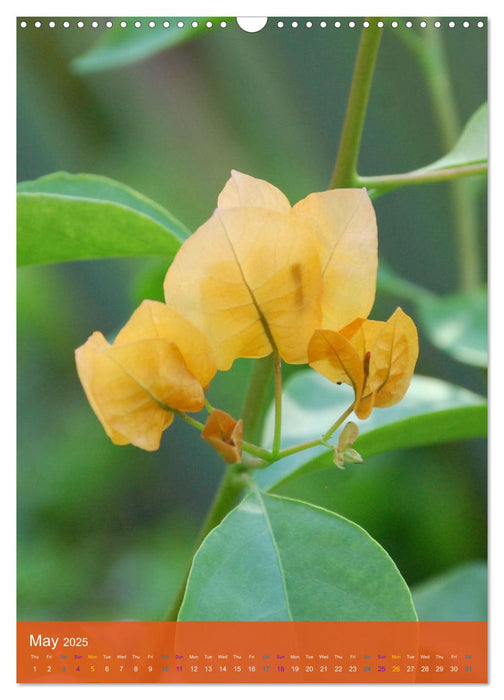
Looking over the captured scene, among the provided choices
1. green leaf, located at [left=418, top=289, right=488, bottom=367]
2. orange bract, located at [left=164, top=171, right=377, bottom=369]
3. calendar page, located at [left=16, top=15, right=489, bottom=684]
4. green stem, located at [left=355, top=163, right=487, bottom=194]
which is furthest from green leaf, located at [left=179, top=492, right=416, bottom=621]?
green leaf, located at [left=418, top=289, right=488, bottom=367]

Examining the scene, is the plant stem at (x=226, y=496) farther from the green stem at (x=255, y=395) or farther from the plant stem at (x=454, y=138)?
the plant stem at (x=454, y=138)

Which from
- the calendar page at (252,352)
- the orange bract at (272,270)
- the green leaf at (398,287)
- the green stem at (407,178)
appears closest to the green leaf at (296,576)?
the calendar page at (252,352)

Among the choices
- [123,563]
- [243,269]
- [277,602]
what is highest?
[243,269]

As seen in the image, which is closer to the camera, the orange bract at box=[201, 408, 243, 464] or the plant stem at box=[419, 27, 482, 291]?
the orange bract at box=[201, 408, 243, 464]

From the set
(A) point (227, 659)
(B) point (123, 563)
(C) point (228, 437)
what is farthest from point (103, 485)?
(C) point (228, 437)

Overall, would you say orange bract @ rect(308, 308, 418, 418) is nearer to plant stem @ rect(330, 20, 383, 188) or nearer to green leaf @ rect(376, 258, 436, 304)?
plant stem @ rect(330, 20, 383, 188)

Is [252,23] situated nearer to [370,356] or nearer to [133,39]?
[133,39]

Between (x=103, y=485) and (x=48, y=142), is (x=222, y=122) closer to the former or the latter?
(x=48, y=142)
